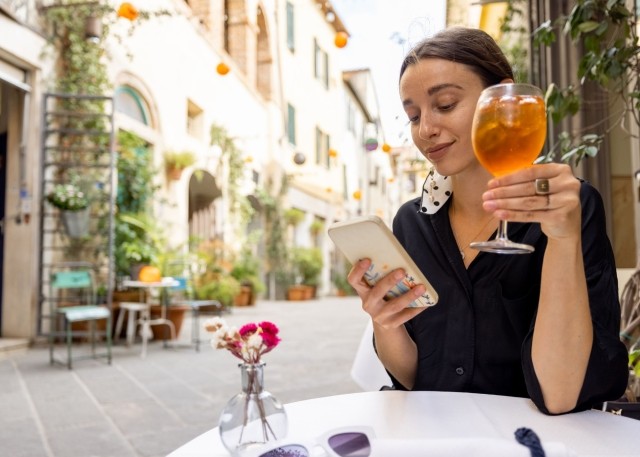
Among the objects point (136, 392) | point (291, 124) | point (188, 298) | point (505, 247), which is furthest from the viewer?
point (291, 124)

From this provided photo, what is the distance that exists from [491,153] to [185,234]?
820 centimetres

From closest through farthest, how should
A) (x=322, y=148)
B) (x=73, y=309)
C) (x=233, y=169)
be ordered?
(x=73, y=309), (x=233, y=169), (x=322, y=148)

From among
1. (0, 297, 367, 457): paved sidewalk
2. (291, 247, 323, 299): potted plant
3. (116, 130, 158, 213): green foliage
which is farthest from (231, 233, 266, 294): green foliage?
(0, 297, 367, 457): paved sidewalk

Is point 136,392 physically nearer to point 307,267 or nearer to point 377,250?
point 377,250

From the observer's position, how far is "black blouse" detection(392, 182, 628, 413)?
108 cm

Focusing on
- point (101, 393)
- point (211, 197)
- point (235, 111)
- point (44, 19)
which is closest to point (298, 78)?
point (235, 111)

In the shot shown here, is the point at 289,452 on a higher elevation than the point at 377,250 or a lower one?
lower

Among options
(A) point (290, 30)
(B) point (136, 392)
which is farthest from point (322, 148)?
(B) point (136, 392)

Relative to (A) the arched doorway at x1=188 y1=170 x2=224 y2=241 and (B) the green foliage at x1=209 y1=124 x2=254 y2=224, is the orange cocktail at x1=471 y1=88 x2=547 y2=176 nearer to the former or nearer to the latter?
(B) the green foliage at x1=209 y1=124 x2=254 y2=224

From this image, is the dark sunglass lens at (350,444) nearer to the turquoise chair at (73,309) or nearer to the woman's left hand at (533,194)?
the woman's left hand at (533,194)

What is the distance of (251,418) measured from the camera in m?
0.76

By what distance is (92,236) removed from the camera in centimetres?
607

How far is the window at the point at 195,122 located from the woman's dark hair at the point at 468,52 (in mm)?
8764

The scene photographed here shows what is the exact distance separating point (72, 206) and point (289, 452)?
5.39 meters
